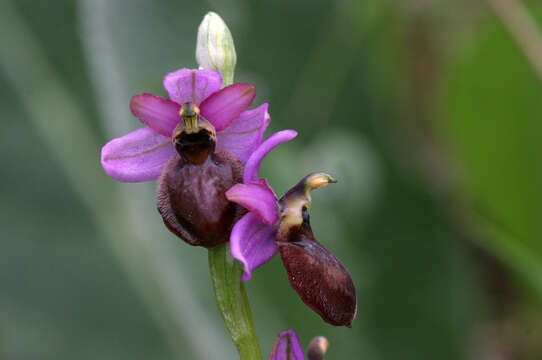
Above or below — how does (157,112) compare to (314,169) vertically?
above

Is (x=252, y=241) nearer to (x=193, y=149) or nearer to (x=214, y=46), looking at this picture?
(x=193, y=149)

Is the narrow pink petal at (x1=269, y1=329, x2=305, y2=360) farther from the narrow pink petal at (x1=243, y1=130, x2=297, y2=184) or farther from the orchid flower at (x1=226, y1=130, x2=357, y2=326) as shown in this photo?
the narrow pink petal at (x1=243, y1=130, x2=297, y2=184)

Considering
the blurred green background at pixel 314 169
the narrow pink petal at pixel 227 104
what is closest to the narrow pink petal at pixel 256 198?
the narrow pink petal at pixel 227 104

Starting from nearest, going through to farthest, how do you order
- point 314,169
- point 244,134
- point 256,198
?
point 256,198 → point 244,134 → point 314,169

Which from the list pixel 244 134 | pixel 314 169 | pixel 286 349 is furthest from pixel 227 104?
pixel 314 169

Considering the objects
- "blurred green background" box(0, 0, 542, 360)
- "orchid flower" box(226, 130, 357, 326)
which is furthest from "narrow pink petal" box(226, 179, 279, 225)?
"blurred green background" box(0, 0, 542, 360)

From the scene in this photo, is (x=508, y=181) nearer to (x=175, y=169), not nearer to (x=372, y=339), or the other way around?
(x=372, y=339)

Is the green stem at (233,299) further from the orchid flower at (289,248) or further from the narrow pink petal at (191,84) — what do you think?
the narrow pink petal at (191,84)

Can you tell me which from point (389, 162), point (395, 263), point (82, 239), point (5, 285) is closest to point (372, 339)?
point (395, 263)
